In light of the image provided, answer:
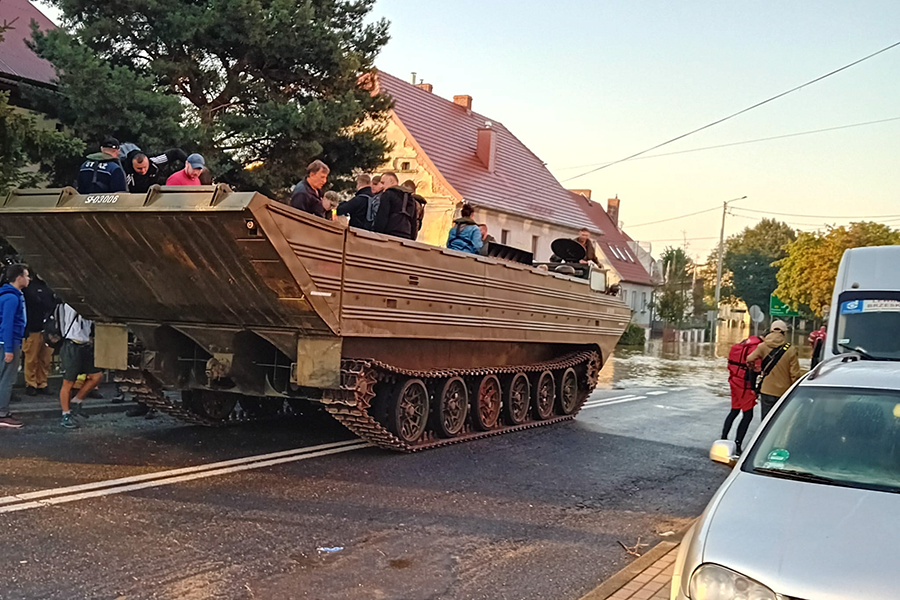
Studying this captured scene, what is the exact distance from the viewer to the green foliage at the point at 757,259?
8244cm

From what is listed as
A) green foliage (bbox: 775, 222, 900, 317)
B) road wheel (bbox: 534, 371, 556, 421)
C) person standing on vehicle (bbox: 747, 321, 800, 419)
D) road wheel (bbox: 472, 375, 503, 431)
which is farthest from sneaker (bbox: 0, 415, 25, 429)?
green foliage (bbox: 775, 222, 900, 317)

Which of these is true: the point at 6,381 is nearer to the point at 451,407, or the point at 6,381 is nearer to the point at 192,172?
the point at 192,172

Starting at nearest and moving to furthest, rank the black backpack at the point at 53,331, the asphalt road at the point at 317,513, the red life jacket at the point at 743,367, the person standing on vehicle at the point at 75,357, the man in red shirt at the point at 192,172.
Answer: the asphalt road at the point at 317,513
the man in red shirt at the point at 192,172
the person standing on vehicle at the point at 75,357
the black backpack at the point at 53,331
the red life jacket at the point at 743,367

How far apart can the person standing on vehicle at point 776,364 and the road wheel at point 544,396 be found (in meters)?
3.07

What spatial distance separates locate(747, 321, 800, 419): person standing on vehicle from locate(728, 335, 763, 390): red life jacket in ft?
0.69

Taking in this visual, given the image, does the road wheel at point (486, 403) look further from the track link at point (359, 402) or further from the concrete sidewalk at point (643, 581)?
the concrete sidewalk at point (643, 581)

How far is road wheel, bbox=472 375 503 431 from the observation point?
36.4 feet

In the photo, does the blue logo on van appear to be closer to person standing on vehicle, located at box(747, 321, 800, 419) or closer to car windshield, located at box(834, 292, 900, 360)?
car windshield, located at box(834, 292, 900, 360)

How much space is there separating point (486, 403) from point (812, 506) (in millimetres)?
7339

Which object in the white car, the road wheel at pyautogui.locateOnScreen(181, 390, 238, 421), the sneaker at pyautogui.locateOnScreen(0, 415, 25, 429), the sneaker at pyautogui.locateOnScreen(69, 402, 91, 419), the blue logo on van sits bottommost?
the sneaker at pyautogui.locateOnScreen(0, 415, 25, 429)

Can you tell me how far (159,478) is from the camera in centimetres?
748

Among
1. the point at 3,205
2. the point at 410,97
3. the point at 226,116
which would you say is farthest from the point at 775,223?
the point at 3,205

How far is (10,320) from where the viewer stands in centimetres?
956

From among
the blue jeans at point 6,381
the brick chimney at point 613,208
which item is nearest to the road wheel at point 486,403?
the blue jeans at point 6,381
